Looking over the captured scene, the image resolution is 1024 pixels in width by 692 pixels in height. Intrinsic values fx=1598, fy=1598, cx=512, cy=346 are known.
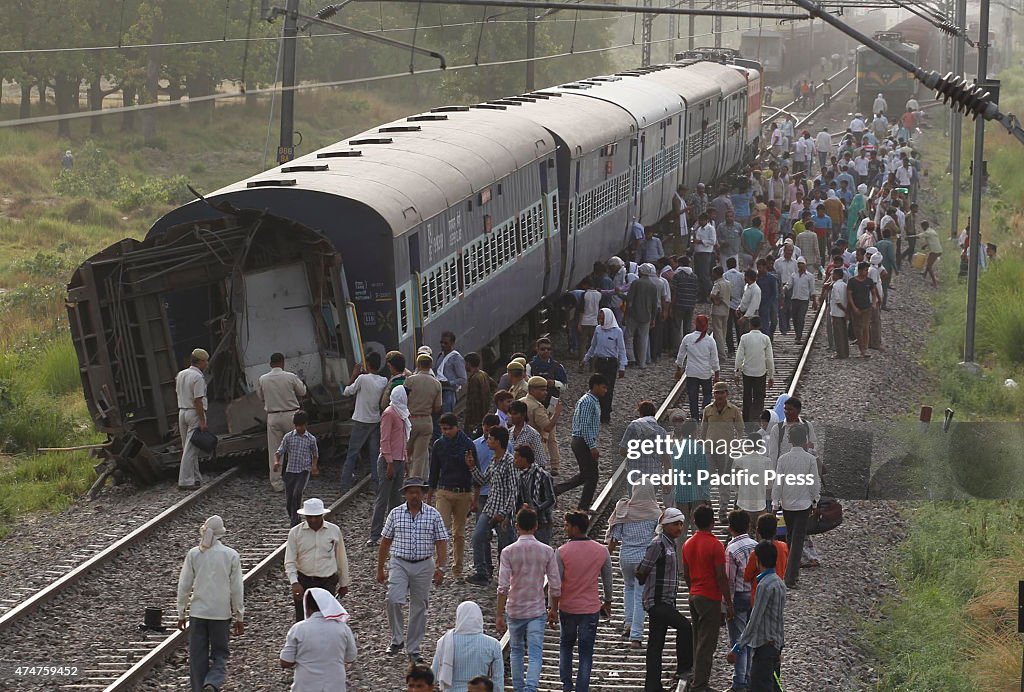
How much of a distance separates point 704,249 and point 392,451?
38.6 ft

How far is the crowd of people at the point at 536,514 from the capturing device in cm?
1042

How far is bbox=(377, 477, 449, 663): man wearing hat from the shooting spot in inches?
438

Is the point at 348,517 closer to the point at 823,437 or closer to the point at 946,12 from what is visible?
the point at 823,437

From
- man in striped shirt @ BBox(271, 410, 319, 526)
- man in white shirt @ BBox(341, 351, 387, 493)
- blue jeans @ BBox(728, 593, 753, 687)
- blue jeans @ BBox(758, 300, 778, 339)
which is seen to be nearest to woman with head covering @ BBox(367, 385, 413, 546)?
man in striped shirt @ BBox(271, 410, 319, 526)

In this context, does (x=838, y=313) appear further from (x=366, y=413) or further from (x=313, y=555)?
(x=313, y=555)

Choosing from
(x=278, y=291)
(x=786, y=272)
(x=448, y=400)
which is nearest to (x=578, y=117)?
(x=786, y=272)

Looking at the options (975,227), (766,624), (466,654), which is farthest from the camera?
(975,227)

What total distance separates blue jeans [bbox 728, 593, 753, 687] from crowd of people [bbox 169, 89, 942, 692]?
1 centimetres

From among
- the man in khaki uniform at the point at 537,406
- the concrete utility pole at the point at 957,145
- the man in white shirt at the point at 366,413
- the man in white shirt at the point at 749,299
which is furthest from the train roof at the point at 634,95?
the man in khaki uniform at the point at 537,406

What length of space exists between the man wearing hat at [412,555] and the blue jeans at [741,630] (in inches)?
81.5

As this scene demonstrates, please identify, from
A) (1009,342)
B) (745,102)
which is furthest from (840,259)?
(745,102)

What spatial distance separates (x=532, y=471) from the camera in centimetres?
1216

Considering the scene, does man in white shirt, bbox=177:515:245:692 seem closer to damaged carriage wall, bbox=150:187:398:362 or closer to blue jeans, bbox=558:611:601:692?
blue jeans, bbox=558:611:601:692

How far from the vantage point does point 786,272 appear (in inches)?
911
